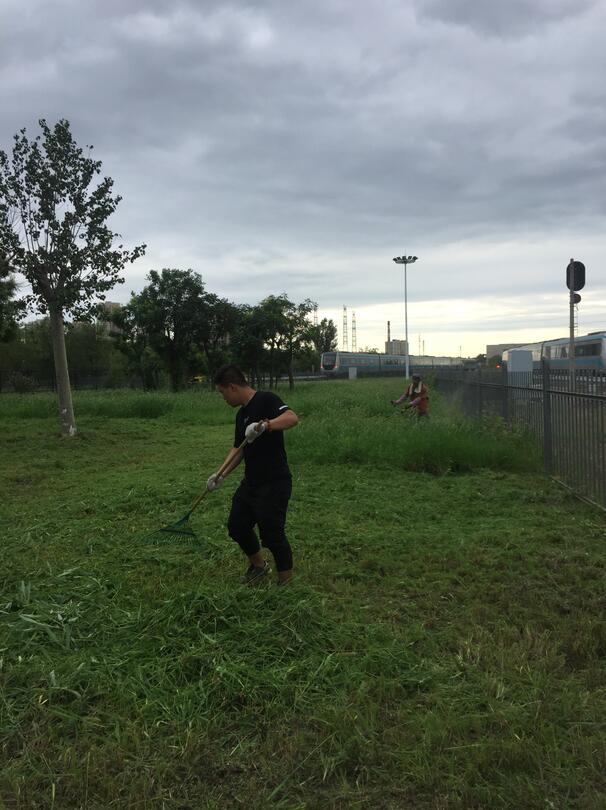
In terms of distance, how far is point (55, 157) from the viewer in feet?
42.7

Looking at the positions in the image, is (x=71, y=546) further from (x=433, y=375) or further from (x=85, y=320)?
(x=433, y=375)

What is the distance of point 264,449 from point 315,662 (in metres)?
1.45

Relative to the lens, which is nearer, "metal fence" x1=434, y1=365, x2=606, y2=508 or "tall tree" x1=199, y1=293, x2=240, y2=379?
"metal fence" x1=434, y1=365, x2=606, y2=508

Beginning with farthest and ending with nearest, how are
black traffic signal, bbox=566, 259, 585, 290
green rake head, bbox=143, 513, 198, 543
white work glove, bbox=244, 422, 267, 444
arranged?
black traffic signal, bbox=566, 259, 585, 290
green rake head, bbox=143, 513, 198, 543
white work glove, bbox=244, 422, 267, 444

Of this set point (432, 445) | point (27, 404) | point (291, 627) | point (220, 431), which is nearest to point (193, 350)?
point (27, 404)

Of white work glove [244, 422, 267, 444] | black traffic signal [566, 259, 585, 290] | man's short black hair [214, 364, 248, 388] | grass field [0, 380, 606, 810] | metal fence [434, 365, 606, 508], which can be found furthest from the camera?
black traffic signal [566, 259, 585, 290]

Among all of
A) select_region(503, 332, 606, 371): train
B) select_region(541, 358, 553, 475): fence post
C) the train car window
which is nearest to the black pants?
select_region(541, 358, 553, 475): fence post

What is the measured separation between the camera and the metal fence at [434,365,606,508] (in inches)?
255

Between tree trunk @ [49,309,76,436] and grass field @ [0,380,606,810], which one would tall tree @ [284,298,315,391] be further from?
grass field @ [0,380,606,810]

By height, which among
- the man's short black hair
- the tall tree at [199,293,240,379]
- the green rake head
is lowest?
the green rake head

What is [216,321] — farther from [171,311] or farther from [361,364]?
[361,364]

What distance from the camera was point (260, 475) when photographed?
13.8 ft

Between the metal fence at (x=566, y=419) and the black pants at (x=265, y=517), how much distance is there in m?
3.69

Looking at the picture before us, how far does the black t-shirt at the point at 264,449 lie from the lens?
166 inches
